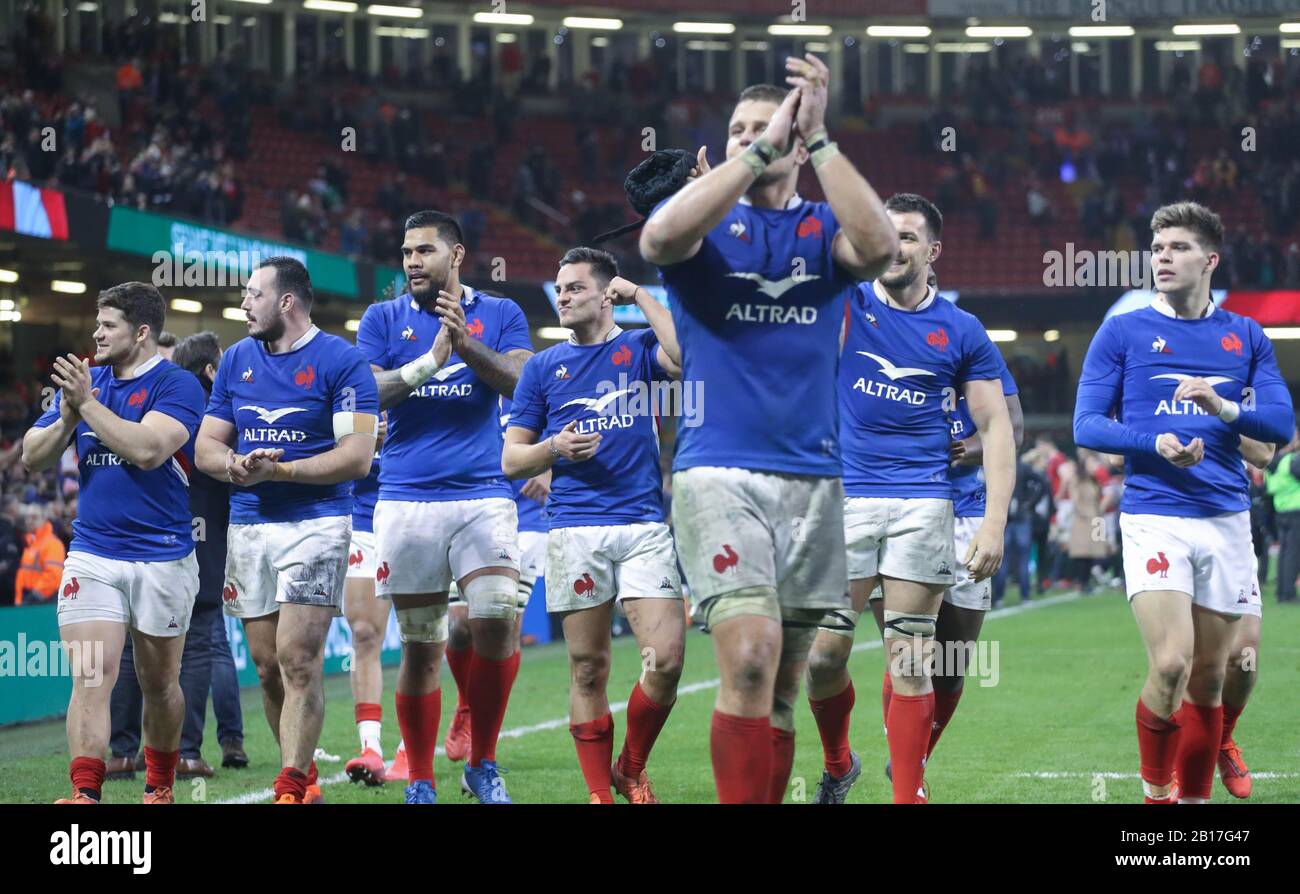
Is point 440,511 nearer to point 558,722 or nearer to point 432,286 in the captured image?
point 432,286

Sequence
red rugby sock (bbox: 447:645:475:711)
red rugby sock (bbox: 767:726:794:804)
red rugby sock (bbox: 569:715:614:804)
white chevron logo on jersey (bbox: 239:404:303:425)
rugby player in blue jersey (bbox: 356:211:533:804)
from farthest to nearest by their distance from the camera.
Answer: red rugby sock (bbox: 447:645:475:711) < rugby player in blue jersey (bbox: 356:211:533:804) < white chevron logo on jersey (bbox: 239:404:303:425) < red rugby sock (bbox: 569:715:614:804) < red rugby sock (bbox: 767:726:794:804)

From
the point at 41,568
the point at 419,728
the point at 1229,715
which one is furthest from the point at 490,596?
the point at 41,568

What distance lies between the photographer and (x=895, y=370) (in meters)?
7.38

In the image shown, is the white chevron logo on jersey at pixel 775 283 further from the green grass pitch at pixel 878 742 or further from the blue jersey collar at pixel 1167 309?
the green grass pitch at pixel 878 742

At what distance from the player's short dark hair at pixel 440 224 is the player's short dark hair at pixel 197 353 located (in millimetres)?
1689

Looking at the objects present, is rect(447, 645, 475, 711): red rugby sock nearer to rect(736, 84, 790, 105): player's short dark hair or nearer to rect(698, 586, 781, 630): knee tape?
rect(698, 586, 781, 630): knee tape

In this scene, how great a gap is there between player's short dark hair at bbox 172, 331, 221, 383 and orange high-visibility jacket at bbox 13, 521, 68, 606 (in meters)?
4.63

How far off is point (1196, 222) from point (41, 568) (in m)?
9.58

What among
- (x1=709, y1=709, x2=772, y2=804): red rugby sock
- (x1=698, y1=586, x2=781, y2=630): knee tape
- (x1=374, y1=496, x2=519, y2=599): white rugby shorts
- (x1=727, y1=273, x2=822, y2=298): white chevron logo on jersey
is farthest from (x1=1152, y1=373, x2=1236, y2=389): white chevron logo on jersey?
(x1=374, y1=496, x2=519, y2=599): white rugby shorts

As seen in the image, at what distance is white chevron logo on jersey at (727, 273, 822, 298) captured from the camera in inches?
207

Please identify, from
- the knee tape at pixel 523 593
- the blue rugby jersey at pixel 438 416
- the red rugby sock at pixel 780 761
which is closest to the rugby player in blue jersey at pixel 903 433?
the red rugby sock at pixel 780 761
